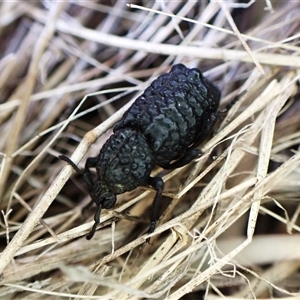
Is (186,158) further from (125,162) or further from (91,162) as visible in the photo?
(91,162)

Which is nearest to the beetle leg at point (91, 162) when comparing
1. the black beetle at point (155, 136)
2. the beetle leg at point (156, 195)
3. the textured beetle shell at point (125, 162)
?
the black beetle at point (155, 136)

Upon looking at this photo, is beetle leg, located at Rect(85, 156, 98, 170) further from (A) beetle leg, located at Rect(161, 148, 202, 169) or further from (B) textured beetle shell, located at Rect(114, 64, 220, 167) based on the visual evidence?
(A) beetle leg, located at Rect(161, 148, 202, 169)

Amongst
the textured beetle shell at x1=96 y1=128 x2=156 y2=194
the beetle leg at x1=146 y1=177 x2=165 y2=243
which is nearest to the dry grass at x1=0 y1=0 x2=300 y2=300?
the beetle leg at x1=146 y1=177 x2=165 y2=243

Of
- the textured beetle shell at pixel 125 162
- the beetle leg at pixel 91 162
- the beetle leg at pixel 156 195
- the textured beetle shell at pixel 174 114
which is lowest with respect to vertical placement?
Answer: the beetle leg at pixel 156 195

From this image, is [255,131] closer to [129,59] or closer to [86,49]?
[129,59]

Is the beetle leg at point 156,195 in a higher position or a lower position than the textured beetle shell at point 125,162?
lower

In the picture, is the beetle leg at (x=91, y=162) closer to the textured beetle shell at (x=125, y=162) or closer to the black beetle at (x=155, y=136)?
the black beetle at (x=155, y=136)

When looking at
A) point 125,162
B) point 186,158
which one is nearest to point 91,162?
point 125,162
